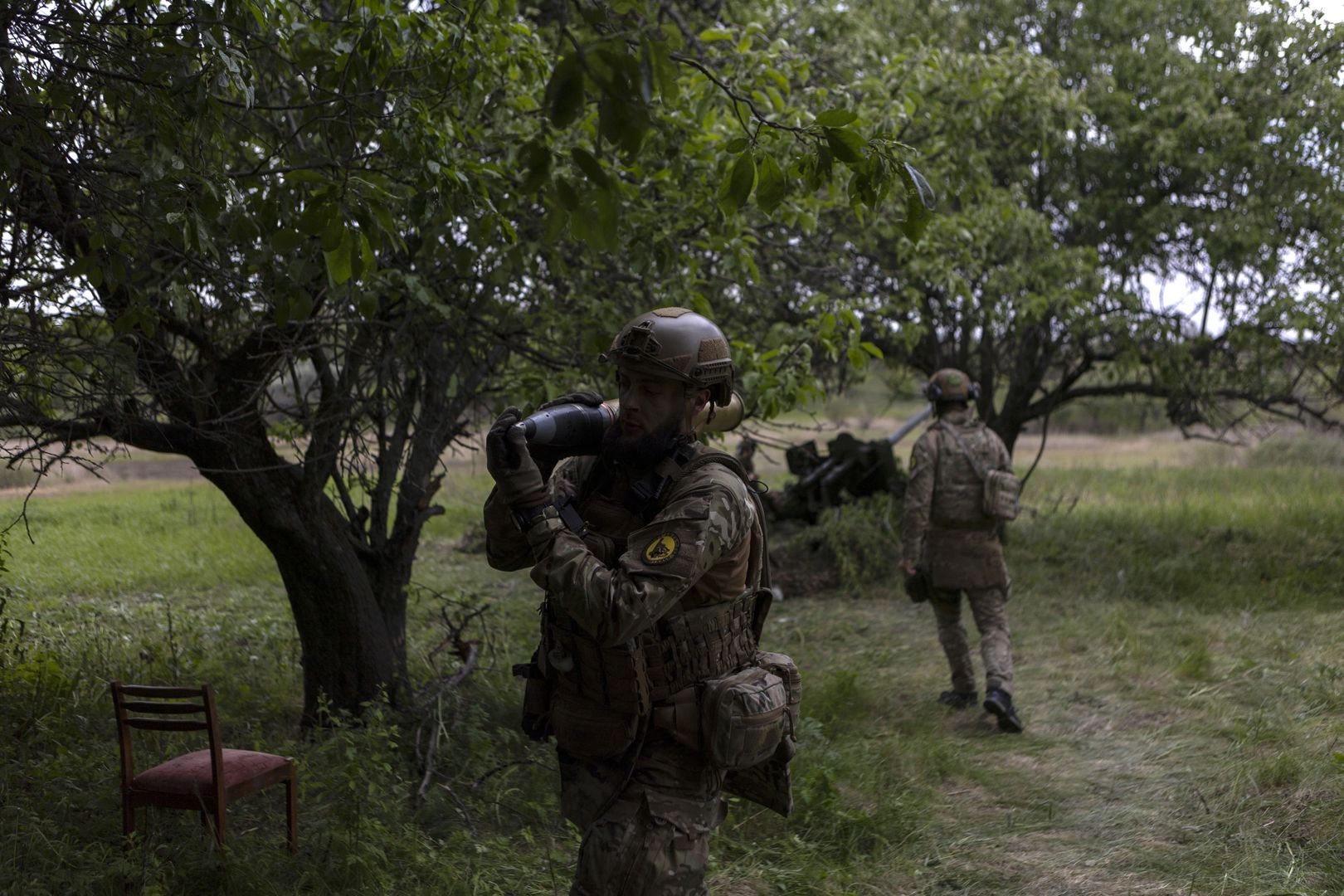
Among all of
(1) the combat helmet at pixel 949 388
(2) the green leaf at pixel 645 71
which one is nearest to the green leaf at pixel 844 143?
(2) the green leaf at pixel 645 71

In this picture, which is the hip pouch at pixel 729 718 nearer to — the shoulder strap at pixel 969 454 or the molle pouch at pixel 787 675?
the molle pouch at pixel 787 675

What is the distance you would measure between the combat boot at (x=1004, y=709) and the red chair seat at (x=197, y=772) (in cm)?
388

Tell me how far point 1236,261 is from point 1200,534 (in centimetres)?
314

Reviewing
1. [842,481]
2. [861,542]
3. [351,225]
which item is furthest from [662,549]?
[842,481]

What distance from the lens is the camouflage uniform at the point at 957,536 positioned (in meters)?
6.82

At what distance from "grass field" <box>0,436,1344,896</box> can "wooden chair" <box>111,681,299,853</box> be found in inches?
6.9

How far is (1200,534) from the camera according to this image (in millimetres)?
12141

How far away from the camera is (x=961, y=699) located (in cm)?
695

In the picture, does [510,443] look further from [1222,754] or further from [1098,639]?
[1098,639]

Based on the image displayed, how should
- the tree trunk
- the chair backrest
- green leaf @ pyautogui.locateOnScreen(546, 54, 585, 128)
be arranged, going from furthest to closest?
the tree trunk → the chair backrest → green leaf @ pyautogui.locateOnScreen(546, 54, 585, 128)

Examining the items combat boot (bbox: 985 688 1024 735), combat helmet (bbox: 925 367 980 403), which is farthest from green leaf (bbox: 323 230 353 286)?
combat helmet (bbox: 925 367 980 403)

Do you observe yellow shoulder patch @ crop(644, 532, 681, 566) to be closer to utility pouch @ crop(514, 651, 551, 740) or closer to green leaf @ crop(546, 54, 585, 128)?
utility pouch @ crop(514, 651, 551, 740)

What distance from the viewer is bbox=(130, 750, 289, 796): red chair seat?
3.93 metres

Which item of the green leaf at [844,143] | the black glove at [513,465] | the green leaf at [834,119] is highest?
the green leaf at [834,119]
